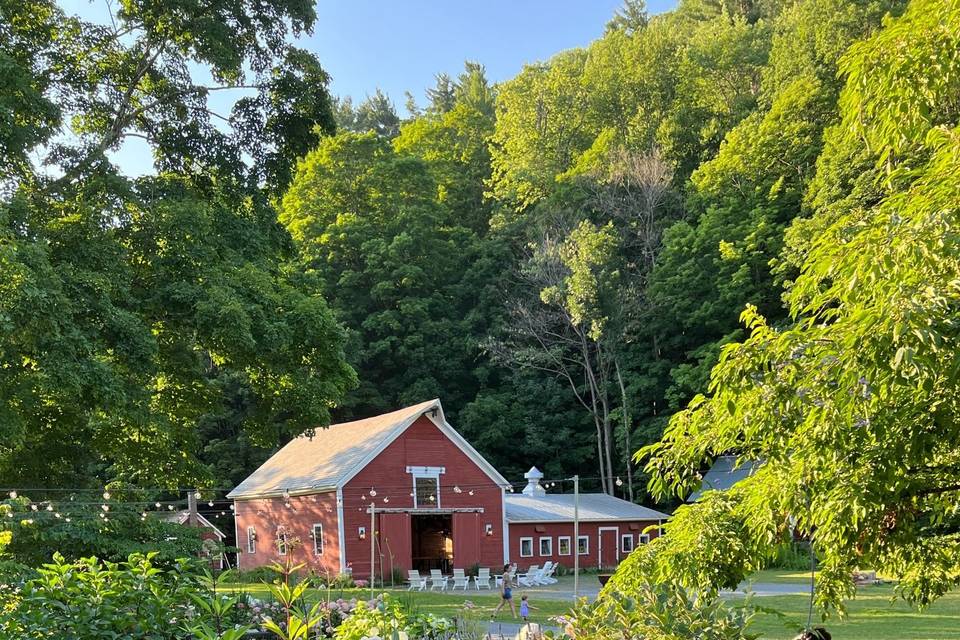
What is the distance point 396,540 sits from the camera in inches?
1286

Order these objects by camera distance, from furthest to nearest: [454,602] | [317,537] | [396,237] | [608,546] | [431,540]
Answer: [396,237], [608,546], [431,540], [317,537], [454,602]

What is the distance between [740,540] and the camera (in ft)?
13.3

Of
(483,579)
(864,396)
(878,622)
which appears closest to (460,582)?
(483,579)

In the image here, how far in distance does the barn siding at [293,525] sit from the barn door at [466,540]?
4.64 metres

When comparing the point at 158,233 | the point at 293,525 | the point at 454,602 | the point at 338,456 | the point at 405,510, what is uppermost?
the point at 158,233

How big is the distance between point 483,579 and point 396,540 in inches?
153

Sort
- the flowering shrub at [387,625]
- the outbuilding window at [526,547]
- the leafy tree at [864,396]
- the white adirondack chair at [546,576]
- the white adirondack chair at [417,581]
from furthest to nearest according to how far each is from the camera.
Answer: the outbuilding window at [526,547], the white adirondack chair at [546,576], the white adirondack chair at [417,581], the flowering shrub at [387,625], the leafy tree at [864,396]

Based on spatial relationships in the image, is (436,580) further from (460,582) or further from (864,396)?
(864,396)

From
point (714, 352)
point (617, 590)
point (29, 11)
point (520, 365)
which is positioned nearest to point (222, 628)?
point (617, 590)

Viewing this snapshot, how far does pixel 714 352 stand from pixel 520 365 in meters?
11.4

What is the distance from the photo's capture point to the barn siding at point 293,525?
105 feet

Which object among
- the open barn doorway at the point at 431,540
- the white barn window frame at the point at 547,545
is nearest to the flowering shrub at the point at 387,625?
the open barn doorway at the point at 431,540

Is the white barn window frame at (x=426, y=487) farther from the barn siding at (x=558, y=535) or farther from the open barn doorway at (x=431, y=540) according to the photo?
the barn siding at (x=558, y=535)

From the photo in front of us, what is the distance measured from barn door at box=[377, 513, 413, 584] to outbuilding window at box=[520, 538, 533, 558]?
5.29 m
